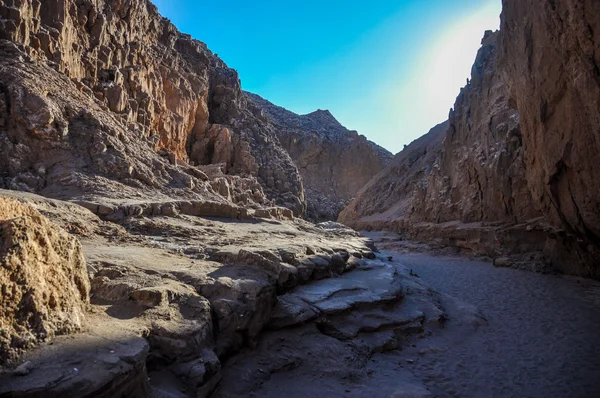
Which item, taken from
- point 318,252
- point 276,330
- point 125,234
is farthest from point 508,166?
point 125,234

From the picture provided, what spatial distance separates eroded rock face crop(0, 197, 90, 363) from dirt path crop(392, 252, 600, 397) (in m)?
5.35

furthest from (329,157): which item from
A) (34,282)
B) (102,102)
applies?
(34,282)

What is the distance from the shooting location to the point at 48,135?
10.8m

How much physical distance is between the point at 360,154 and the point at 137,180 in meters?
53.8

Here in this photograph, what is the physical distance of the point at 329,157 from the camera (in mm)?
61656

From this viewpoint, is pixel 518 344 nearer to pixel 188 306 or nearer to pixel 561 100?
pixel 561 100

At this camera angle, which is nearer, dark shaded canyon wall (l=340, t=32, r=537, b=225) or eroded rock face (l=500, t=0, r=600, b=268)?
eroded rock face (l=500, t=0, r=600, b=268)

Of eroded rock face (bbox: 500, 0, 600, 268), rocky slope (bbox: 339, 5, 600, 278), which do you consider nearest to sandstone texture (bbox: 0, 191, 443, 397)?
eroded rock face (bbox: 500, 0, 600, 268)

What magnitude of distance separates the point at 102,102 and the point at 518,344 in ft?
56.0

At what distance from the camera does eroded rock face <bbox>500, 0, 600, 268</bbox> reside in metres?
6.69

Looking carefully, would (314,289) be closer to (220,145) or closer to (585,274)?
(585,274)

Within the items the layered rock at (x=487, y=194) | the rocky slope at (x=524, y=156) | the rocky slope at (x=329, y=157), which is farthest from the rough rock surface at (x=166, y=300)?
the rocky slope at (x=329, y=157)

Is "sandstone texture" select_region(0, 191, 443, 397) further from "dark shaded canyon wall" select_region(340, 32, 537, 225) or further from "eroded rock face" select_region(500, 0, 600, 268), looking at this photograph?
"dark shaded canyon wall" select_region(340, 32, 537, 225)

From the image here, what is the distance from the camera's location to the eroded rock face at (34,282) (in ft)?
9.66
